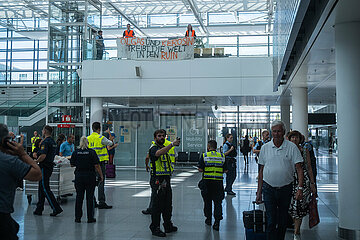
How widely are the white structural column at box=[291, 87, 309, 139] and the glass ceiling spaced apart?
46.6 feet

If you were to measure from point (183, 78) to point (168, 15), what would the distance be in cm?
1782

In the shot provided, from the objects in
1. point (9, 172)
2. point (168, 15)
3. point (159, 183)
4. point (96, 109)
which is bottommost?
point (159, 183)

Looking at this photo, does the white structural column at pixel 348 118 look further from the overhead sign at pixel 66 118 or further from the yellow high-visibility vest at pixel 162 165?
the overhead sign at pixel 66 118

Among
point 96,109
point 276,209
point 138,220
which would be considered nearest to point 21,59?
point 96,109

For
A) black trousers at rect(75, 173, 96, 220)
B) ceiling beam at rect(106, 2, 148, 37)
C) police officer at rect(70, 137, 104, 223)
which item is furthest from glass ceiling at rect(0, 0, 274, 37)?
black trousers at rect(75, 173, 96, 220)

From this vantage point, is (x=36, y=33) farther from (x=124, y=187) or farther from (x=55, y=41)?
(x=124, y=187)

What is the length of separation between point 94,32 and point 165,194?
17.9 m

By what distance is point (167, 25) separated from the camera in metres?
36.6

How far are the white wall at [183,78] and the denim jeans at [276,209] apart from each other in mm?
13733

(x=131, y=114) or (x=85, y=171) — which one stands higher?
(x=131, y=114)

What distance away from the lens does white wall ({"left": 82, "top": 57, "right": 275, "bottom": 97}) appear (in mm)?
19156

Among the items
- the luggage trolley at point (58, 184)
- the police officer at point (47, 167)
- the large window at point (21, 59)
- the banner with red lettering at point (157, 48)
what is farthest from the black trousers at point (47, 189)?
the large window at point (21, 59)

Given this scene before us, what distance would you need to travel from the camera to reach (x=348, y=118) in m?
7.64

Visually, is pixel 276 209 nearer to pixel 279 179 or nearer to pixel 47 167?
pixel 279 179
